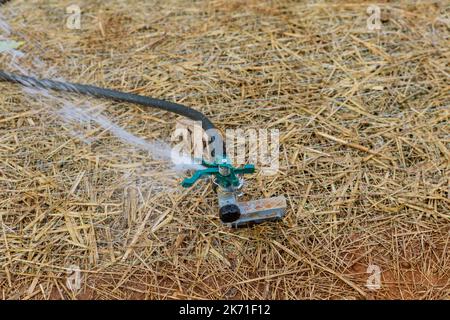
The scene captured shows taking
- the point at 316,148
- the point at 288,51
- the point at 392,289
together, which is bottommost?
the point at 392,289

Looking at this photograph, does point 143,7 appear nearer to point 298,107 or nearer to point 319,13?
point 319,13

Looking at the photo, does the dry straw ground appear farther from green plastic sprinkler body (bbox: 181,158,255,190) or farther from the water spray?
green plastic sprinkler body (bbox: 181,158,255,190)

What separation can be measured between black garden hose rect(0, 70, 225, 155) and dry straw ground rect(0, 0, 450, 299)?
65 mm

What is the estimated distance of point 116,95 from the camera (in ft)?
9.07

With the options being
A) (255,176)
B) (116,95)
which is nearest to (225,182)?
(255,176)

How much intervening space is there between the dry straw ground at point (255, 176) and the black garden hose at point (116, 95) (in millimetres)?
65

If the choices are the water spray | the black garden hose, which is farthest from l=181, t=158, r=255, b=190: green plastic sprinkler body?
the black garden hose

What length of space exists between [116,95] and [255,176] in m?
0.97

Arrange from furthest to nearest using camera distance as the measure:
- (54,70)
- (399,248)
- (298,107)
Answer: (54,70), (298,107), (399,248)

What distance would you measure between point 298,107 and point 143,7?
4.96 feet

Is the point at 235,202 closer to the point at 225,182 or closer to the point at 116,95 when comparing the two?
the point at 225,182

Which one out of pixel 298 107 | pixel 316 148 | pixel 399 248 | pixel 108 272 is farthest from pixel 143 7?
pixel 399 248

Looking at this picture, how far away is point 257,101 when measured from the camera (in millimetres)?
2764

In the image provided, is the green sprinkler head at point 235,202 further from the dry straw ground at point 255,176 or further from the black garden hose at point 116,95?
the black garden hose at point 116,95
